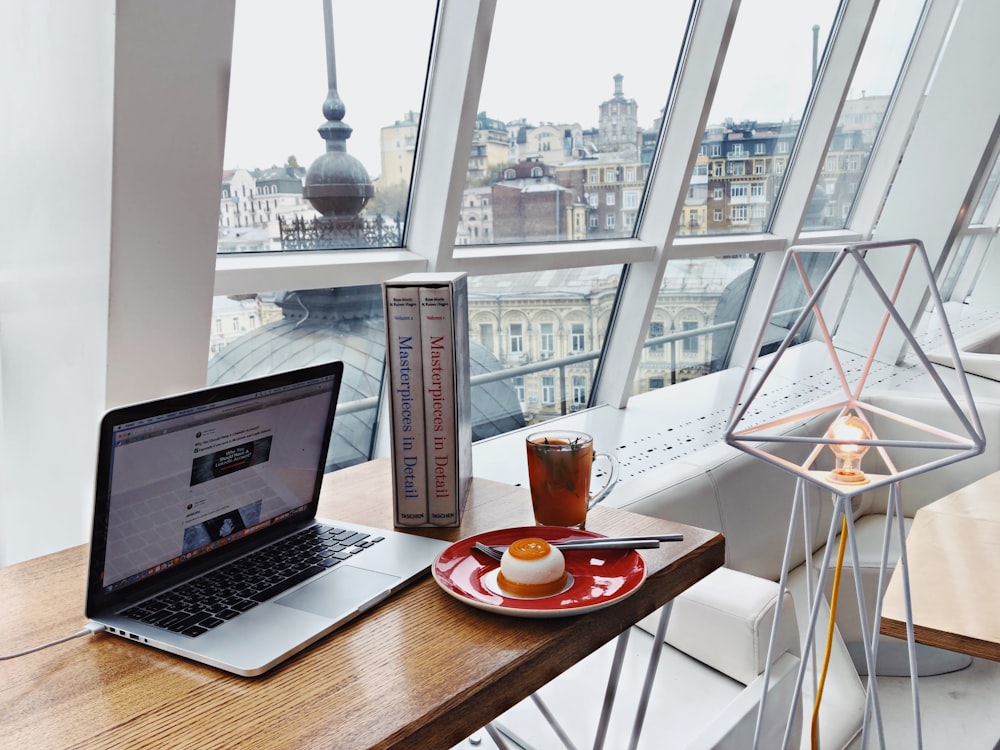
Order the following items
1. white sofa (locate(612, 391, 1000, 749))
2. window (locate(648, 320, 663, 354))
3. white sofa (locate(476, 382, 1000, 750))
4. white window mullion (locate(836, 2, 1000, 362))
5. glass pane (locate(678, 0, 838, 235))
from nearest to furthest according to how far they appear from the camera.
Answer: white sofa (locate(476, 382, 1000, 750)) → white sofa (locate(612, 391, 1000, 749)) → glass pane (locate(678, 0, 838, 235)) → window (locate(648, 320, 663, 354)) → white window mullion (locate(836, 2, 1000, 362))

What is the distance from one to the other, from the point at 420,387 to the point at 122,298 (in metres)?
0.49

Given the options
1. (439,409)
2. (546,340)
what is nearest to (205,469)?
(439,409)

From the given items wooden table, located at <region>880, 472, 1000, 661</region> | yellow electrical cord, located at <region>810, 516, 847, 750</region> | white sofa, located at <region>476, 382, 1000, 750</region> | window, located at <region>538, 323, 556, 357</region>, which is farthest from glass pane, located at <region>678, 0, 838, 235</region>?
yellow electrical cord, located at <region>810, 516, 847, 750</region>

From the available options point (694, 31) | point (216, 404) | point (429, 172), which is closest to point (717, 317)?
point (694, 31)

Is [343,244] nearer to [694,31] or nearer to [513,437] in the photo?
[513,437]

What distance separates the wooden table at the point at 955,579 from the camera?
140 cm

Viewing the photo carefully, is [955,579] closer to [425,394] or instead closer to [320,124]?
[425,394]

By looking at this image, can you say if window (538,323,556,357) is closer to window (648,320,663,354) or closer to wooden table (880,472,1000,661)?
window (648,320,663,354)

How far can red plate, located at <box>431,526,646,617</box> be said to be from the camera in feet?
2.74

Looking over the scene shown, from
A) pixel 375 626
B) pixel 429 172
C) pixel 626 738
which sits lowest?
pixel 626 738

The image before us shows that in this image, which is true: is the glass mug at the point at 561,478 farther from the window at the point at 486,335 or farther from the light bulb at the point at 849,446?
the window at the point at 486,335

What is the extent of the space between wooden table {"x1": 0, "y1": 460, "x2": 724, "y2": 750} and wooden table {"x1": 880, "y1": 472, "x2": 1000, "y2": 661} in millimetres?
733

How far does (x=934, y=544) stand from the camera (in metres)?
1.83

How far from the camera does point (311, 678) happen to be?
0.74m
